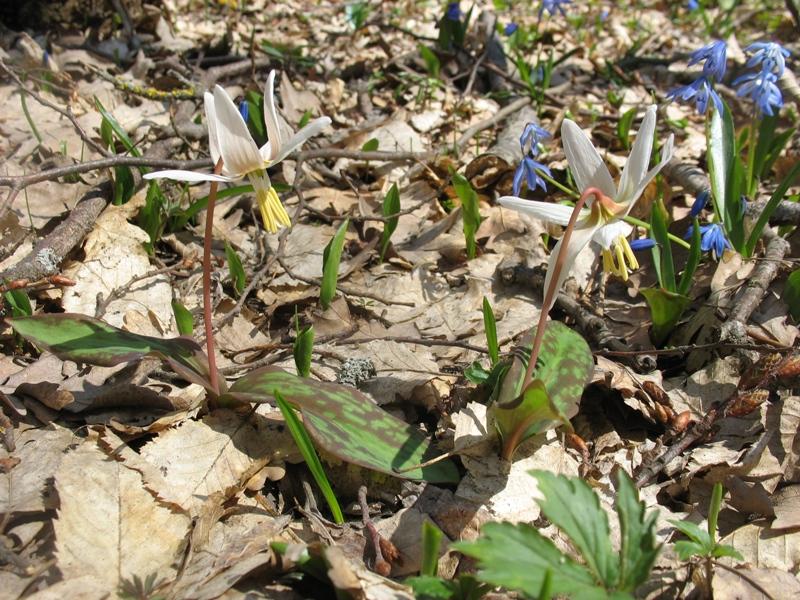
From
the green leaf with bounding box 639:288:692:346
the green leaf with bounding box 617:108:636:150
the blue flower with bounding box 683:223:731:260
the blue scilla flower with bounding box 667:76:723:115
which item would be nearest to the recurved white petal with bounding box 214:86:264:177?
the green leaf with bounding box 639:288:692:346

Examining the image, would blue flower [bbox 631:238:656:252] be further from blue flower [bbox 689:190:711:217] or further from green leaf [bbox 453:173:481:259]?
green leaf [bbox 453:173:481:259]

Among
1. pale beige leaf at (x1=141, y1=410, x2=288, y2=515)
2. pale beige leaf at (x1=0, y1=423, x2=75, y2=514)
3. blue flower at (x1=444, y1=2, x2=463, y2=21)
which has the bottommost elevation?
pale beige leaf at (x1=141, y1=410, x2=288, y2=515)

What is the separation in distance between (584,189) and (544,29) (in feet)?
14.3

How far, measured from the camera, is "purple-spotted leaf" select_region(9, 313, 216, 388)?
175cm

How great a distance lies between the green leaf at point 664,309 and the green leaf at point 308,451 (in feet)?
4.15

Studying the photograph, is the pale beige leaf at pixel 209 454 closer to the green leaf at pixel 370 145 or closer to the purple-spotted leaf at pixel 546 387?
the purple-spotted leaf at pixel 546 387

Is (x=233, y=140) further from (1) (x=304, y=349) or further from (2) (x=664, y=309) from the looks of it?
(2) (x=664, y=309)

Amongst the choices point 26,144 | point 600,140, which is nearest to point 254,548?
point 26,144

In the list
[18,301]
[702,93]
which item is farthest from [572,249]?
[18,301]

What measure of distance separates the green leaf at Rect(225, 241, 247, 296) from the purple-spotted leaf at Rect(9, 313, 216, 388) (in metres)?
0.61

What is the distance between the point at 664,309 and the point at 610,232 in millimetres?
833

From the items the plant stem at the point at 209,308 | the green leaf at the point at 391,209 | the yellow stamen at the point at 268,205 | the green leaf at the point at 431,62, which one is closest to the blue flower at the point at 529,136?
the green leaf at the point at 391,209

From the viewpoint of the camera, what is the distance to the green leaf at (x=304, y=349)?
1956mm

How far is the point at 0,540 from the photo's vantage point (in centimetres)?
146
